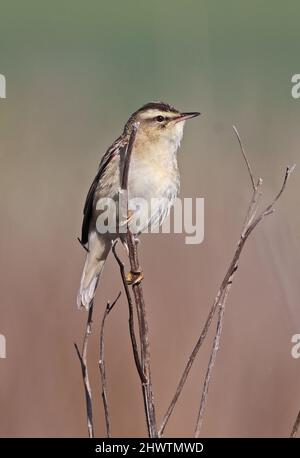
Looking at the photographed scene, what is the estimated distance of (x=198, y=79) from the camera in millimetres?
5742

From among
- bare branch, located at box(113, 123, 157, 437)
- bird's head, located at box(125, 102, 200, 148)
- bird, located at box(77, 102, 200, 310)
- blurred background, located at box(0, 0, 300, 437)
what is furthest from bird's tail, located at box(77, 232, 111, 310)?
bare branch, located at box(113, 123, 157, 437)

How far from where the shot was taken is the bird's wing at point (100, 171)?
351 cm

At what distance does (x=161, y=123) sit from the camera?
3.64 metres

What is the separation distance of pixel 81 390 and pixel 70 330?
0.28m

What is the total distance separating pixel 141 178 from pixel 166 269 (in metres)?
0.91

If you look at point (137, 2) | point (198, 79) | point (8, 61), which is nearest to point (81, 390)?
point (198, 79)

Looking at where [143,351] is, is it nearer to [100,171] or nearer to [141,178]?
[141,178]

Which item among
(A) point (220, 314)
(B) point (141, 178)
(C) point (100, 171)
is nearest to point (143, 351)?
(A) point (220, 314)

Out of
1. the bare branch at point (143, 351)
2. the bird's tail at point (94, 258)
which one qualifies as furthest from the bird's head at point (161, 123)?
the bare branch at point (143, 351)

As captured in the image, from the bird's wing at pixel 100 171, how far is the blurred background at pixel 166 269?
419 mm

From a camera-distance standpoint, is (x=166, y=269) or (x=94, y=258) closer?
(x=94, y=258)

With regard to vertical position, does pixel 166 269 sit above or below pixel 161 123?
below

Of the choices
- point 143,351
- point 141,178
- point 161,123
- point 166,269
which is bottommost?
point 143,351

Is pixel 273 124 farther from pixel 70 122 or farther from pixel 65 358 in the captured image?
pixel 65 358
